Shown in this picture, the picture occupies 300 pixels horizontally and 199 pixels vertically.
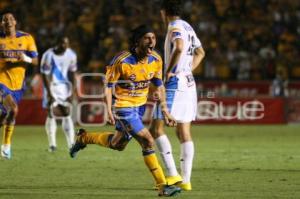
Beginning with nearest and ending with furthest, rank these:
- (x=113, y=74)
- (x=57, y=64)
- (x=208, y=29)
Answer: (x=113, y=74), (x=57, y=64), (x=208, y=29)

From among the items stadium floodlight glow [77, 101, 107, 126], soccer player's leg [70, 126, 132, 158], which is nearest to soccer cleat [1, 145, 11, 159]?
soccer player's leg [70, 126, 132, 158]

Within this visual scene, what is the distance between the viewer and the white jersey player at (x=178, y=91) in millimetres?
9898

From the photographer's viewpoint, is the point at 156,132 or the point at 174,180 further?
the point at 156,132

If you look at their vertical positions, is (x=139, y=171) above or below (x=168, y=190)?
below

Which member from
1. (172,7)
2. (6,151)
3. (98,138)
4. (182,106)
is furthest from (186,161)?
(6,151)

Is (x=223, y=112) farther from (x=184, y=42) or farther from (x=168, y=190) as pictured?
(x=168, y=190)

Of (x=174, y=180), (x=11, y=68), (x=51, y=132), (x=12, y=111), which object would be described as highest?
(x=11, y=68)

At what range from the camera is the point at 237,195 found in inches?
366

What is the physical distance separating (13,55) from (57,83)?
2983mm

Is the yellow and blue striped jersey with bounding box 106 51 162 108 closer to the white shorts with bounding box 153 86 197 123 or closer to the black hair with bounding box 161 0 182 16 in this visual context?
the white shorts with bounding box 153 86 197 123

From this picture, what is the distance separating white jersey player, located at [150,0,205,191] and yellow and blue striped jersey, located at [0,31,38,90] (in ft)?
14.7

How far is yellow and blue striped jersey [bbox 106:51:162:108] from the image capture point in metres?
9.57

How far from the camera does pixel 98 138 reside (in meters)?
10.6

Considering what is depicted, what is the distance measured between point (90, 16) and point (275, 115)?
779 centimetres
